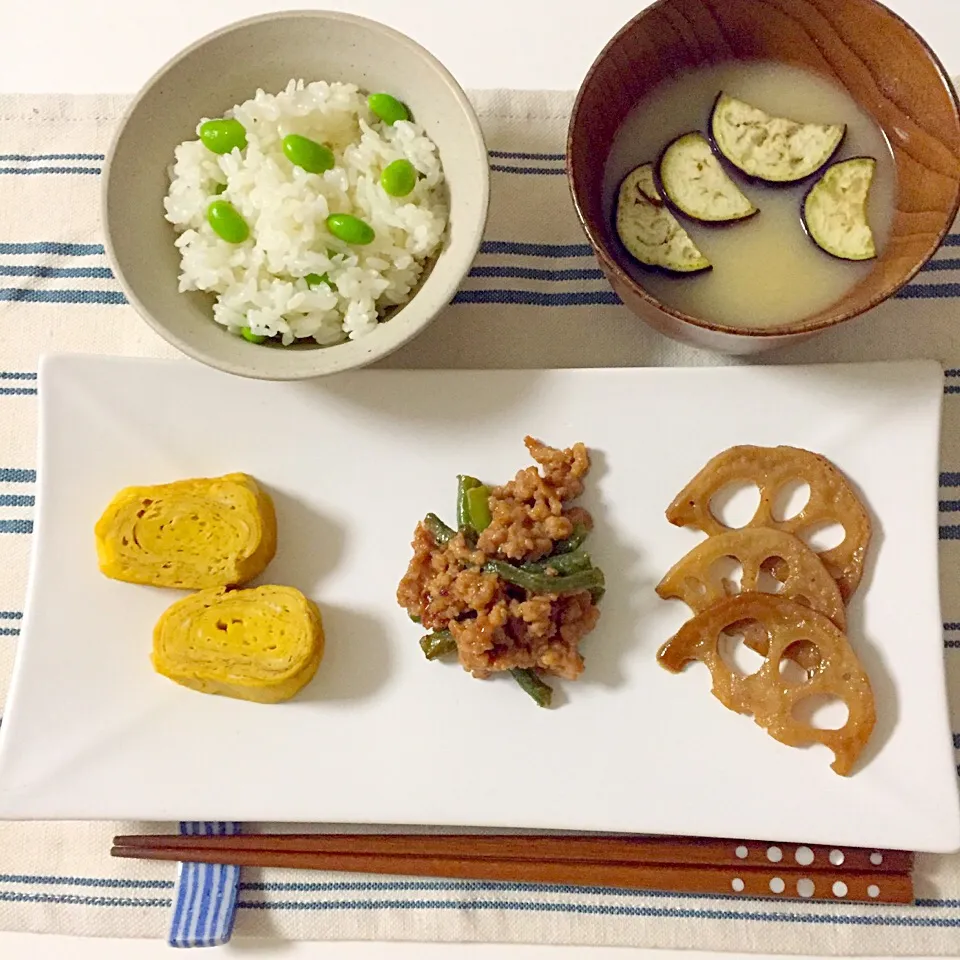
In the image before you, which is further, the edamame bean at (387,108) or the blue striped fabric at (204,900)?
the blue striped fabric at (204,900)

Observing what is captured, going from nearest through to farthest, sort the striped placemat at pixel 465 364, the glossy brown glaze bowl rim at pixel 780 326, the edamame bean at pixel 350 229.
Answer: the glossy brown glaze bowl rim at pixel 780 326
the edamame bean at pixel 350 229
the striped placemat at pixel 465 364

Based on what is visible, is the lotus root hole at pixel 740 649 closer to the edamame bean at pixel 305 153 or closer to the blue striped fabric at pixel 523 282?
the blue striped fabric at pixel 523 282

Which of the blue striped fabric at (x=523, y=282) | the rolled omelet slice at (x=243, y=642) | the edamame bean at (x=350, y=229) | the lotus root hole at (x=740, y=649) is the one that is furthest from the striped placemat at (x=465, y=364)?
the lotus root hole at (x=740, y=649)

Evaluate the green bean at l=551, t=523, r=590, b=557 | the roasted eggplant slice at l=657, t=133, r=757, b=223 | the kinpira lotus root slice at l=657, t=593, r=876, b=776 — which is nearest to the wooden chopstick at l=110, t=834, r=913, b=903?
the kinpira lotus root slice at l=657, t=593, r=876, b=776

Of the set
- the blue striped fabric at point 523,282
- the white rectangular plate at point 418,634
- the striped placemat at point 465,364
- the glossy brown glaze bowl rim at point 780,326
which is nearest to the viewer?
the glossy brown glaze bowl rim at point 780,326

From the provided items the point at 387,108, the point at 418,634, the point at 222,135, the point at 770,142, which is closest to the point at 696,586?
the point at 418,634

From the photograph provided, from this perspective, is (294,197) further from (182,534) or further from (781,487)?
(781,487)
